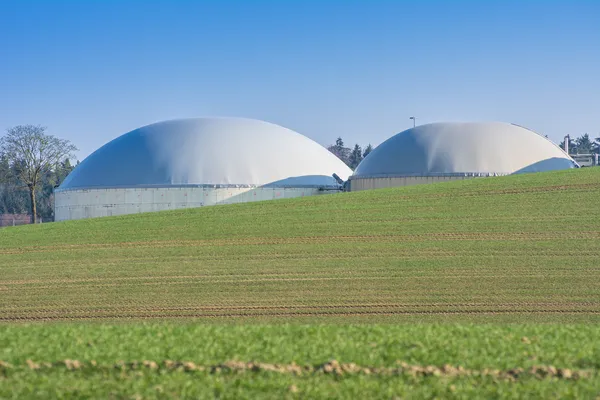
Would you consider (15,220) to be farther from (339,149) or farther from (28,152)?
(339,149)

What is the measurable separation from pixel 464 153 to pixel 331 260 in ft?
105

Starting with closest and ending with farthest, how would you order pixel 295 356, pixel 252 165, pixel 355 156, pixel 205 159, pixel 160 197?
pixel 295 356 → pixel 160 197 → pixel 205 159 → pixel 252 165 → pixel 355 156

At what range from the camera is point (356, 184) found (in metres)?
58.8

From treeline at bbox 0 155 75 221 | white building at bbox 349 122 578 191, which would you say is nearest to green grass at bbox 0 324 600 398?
white building at bbox 349 122 578 191

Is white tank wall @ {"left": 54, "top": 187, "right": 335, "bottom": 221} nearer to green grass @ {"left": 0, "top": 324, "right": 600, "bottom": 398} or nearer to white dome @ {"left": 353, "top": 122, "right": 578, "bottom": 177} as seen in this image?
white dome @ {"left": 353, "top": 122, "right": 578, "bottom": 177}

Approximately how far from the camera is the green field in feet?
31.8

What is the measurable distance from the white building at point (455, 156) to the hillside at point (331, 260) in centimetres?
1392

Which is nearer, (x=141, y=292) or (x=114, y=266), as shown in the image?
(x=141, y=292)

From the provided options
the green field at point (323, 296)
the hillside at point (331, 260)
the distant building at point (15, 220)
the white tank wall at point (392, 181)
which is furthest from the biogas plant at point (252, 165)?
the distant building at point (15, 220)

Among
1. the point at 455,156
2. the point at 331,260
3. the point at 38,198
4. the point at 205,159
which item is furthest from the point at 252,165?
the point at 38,198

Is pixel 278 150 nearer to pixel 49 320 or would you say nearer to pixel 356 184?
pixel 356 184

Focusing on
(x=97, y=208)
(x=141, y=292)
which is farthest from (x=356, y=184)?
(x=141, y=292)

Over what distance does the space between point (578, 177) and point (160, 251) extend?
23472 millimetres

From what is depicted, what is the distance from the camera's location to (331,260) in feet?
88.5
